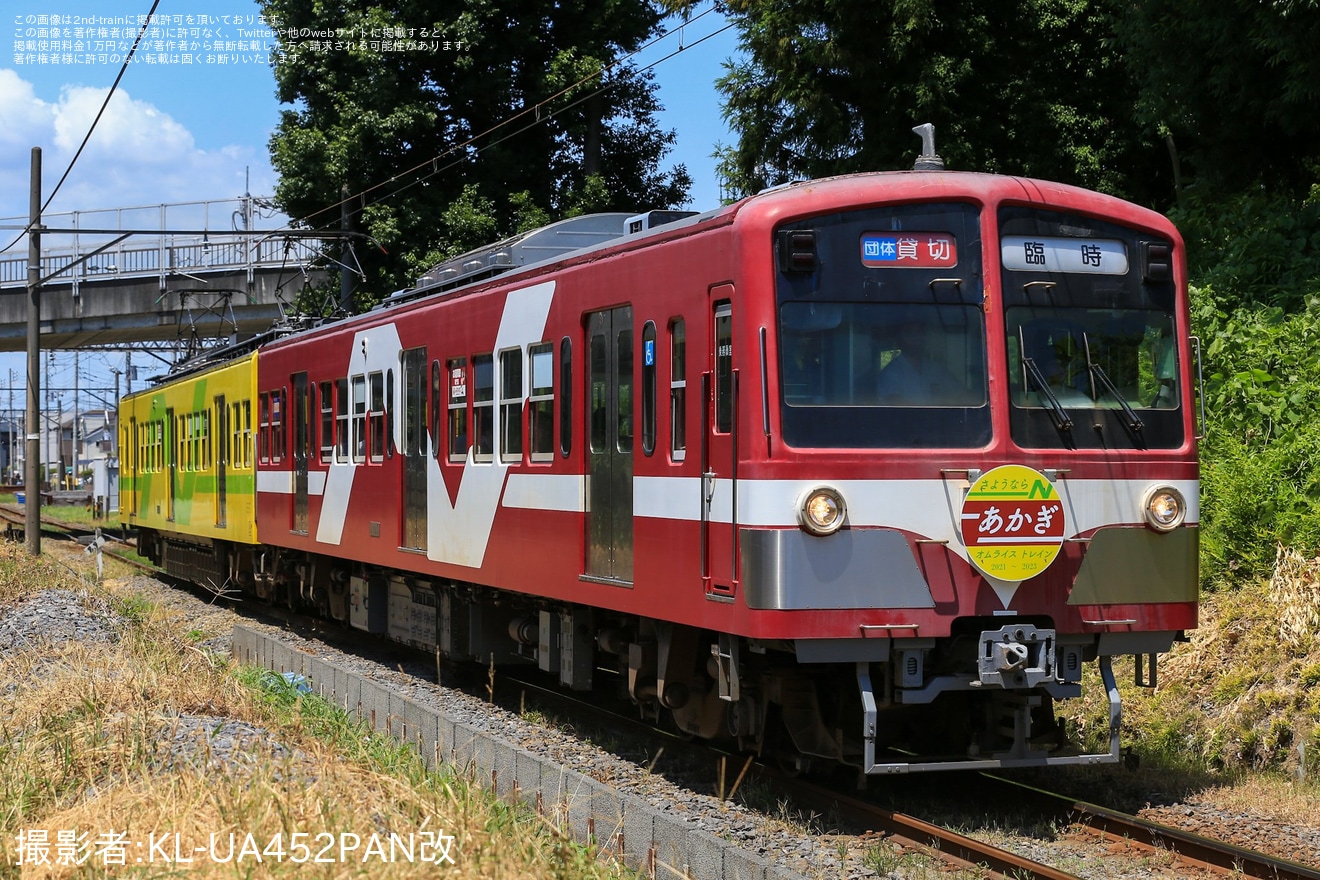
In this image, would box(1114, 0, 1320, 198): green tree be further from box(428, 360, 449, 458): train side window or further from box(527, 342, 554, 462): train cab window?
box(428, 360, 449, 458): train side window

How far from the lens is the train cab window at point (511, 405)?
1106 cm

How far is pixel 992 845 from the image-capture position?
737cm

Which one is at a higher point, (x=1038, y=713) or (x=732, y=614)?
(x=732, y=614)

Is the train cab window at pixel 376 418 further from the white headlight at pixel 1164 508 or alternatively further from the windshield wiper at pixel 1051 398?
the white headlight at pixel 1164 508

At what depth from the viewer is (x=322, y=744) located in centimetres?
810

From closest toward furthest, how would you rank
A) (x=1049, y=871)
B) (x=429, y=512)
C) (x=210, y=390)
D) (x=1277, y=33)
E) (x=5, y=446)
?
(x=1049, y=871)
(x=429, y=512)
(x=1277, y=33)
(x=210, y=390)
(x=5, y=446)

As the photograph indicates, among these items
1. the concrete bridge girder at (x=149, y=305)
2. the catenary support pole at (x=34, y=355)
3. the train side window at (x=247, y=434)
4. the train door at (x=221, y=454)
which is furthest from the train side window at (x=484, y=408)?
the concrete bridge girder at (x=149, y=305)

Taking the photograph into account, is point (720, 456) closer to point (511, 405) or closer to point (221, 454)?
point (511, 405)

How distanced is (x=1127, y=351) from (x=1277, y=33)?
23.9 feet

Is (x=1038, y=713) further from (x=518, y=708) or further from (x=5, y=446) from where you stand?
(x=5, y=446)

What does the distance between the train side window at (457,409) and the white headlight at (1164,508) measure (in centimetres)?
573

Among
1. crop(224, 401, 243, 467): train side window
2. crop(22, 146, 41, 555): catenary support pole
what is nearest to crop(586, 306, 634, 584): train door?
crop(224, 401, 243, 467): train side window

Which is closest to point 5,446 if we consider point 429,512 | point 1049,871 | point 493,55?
point 493,55

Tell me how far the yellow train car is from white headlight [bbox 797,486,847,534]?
41.7ft
